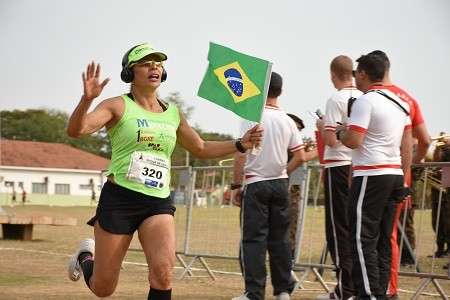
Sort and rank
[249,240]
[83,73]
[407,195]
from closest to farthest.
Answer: [83,73]
[407,195]
[249,240]

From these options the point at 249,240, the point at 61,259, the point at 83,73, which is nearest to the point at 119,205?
the point at 83,73

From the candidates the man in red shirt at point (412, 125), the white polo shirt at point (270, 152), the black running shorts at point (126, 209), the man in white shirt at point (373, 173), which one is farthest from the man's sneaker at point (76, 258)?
the man in red shirt at point (412, 125)

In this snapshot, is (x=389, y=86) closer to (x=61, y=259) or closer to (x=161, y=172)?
(x=161, y=172)

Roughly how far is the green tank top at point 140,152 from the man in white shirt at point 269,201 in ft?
7.02

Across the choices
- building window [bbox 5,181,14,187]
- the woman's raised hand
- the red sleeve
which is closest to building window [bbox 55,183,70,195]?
building window [bbox 5,181,14,187]

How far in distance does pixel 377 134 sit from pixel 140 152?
202cm

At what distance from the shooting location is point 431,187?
995 cm

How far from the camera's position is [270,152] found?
8.81 meters

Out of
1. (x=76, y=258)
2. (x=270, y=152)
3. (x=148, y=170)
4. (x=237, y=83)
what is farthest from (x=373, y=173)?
(x=76, y=258)

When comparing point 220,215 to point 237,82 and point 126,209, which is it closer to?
point 237,82

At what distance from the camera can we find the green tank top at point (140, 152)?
661cm

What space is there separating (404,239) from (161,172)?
4.12 m

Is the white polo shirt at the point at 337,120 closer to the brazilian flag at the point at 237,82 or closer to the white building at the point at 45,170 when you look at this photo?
the brazilian flag at the point at 237,82

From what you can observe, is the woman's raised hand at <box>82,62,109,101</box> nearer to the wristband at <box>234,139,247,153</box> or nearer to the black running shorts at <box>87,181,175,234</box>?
the black running shorts at <box>87,181,175,234</box>
